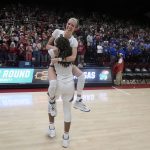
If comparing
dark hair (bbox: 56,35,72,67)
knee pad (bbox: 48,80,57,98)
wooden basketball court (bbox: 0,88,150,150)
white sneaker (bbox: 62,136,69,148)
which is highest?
dark hair (bbox: 56,35,72,67)

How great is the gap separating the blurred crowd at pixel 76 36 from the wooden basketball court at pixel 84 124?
3.93m

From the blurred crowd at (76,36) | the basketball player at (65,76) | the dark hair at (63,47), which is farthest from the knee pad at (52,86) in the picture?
the blurred crowd at (76,36)

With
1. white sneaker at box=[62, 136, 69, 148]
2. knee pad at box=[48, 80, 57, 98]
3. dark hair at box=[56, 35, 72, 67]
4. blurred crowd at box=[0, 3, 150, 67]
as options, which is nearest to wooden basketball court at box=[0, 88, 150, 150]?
white sneaker at box=[62, 136, 69, 148]

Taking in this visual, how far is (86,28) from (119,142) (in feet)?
43.8

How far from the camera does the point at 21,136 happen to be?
5461mm

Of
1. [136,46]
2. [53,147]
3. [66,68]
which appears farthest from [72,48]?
[136,46]

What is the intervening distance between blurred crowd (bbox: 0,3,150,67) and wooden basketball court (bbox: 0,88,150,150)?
155 inches

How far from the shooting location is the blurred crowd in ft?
43.7

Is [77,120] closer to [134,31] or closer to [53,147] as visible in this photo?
[53,147]

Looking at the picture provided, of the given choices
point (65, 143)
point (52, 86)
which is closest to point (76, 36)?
point (52, 86)

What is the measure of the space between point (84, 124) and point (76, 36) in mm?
10180

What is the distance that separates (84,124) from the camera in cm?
640

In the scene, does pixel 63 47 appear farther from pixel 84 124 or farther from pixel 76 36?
pixel 76 36

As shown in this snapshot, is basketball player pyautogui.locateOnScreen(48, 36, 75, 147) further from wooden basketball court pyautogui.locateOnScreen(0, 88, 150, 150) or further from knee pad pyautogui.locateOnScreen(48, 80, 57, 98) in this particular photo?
wooden basketball court pyautogui.locateOnScreen(0, 88, 150, 150)
